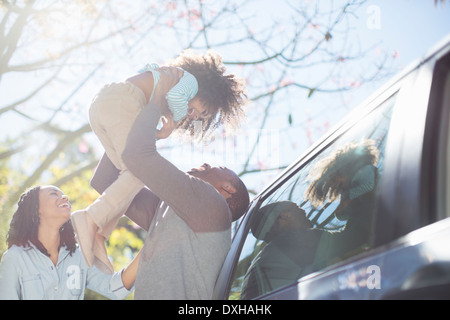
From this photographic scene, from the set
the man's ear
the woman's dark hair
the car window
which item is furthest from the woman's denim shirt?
the car window

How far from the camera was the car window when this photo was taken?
1.28m

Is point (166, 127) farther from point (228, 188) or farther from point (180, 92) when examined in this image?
point (228, 188)

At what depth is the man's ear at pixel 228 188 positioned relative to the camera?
87.6 inches

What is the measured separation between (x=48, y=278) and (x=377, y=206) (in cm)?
229

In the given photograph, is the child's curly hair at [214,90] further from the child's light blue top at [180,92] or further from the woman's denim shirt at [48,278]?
the woman's denim shirt at [48,278]

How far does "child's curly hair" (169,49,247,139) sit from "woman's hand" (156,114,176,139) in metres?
0.21

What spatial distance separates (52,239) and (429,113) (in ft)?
8.46


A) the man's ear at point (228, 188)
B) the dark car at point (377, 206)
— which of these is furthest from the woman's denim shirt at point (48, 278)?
the dark car at point (377, 206)

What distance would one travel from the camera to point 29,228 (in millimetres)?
2936

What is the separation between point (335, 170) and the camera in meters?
1.49

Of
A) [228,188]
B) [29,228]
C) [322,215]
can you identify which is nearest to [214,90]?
[228,188]

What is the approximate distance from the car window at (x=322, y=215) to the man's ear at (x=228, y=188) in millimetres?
253

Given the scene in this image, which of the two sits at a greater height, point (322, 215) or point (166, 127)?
point (166, 127)
